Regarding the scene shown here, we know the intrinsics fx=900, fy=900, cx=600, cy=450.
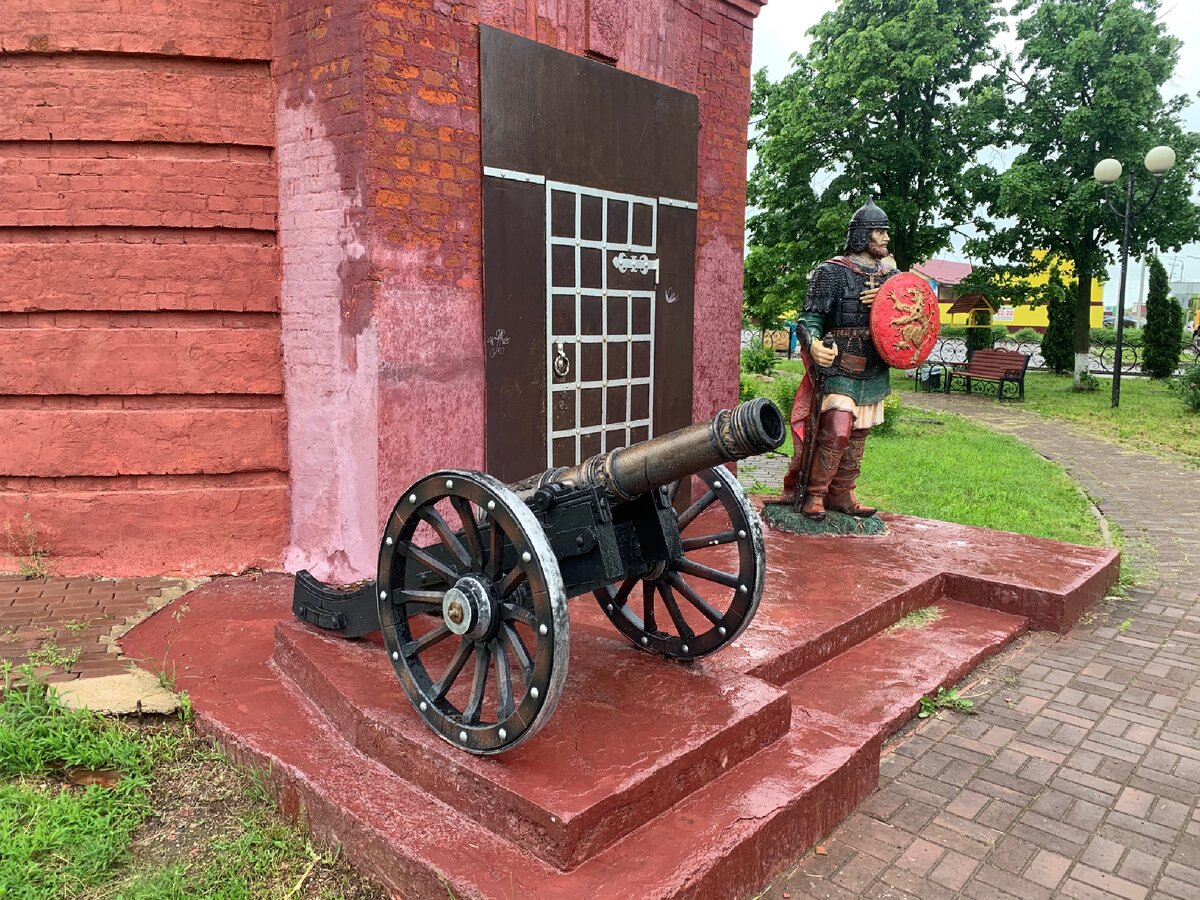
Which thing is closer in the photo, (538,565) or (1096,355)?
(538,565)

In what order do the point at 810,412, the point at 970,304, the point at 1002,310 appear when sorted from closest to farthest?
the point at 810,412 < the point at 970,304 < the point at 1002,310

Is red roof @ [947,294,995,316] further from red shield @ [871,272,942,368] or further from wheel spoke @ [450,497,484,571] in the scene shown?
wheel spoke @ [450,497,484,571]

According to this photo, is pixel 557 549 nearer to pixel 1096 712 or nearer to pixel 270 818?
pixel 270 818

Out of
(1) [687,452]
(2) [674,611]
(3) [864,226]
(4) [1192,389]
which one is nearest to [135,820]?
(2) [674,611]

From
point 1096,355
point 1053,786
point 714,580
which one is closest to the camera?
point 714,580

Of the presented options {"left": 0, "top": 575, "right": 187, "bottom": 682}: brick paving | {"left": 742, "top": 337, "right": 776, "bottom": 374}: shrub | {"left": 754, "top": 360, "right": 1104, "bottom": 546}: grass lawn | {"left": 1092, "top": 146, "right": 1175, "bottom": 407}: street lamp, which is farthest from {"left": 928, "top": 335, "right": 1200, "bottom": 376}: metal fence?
{"left": 0, "top": 575, "right": 187, "bottom": 682}: brick paving

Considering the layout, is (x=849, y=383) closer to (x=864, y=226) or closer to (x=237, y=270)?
(x=864, y=226)

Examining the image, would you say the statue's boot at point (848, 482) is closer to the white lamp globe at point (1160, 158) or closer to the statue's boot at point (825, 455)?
the statue's boot at point (825, 455)

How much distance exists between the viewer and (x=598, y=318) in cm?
603

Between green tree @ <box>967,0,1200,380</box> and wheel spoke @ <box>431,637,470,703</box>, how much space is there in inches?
805

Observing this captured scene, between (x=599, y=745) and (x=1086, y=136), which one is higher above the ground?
(x=1086, y=136)

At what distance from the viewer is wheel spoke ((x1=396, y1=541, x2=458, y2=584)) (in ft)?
→ 10.5

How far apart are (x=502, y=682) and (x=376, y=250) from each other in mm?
2646

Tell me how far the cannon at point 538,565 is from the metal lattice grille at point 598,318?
7.21ft
